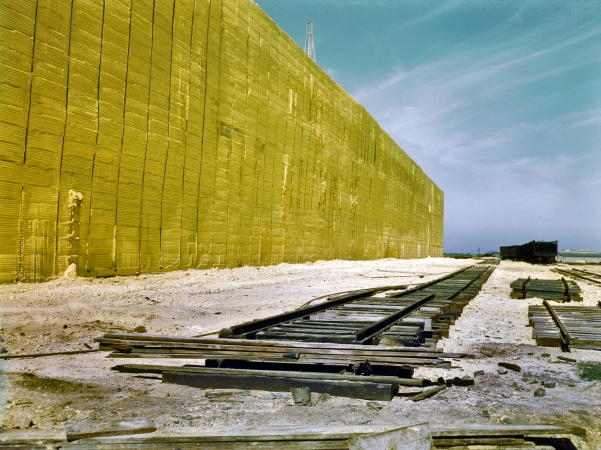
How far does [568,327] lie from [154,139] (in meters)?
10.7

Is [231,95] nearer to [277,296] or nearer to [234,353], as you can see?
[277,296]

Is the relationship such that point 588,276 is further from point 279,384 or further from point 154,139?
point 279,384

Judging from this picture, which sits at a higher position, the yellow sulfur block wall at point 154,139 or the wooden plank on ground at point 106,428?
the yellow sulfur block wall at point 154,139

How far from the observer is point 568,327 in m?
6.57

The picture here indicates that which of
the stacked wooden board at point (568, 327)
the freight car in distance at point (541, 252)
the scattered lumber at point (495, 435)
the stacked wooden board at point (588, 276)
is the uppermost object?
the freight car in distance at point (541, 252)

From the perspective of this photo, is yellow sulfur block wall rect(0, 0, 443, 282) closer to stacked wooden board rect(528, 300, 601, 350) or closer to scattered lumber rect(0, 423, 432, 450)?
scattered lumber rect(0, 423, 432, 450)

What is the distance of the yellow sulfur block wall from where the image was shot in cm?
900

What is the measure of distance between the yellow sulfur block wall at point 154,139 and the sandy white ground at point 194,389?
2020 millimetres

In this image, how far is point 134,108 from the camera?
37.9ft

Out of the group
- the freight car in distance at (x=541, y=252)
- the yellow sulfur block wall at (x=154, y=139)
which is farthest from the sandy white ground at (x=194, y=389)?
the freight car in distance at (x=541, y=252)

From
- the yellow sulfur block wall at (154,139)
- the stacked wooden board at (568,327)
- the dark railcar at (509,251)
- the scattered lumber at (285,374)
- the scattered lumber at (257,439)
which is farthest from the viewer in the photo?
the dark railcar at (509,251)

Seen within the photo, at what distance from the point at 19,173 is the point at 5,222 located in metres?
1.03

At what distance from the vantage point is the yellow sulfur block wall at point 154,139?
9.00m

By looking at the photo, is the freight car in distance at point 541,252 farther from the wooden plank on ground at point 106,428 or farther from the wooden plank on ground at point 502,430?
the wooden plank on ground at point 106,428
